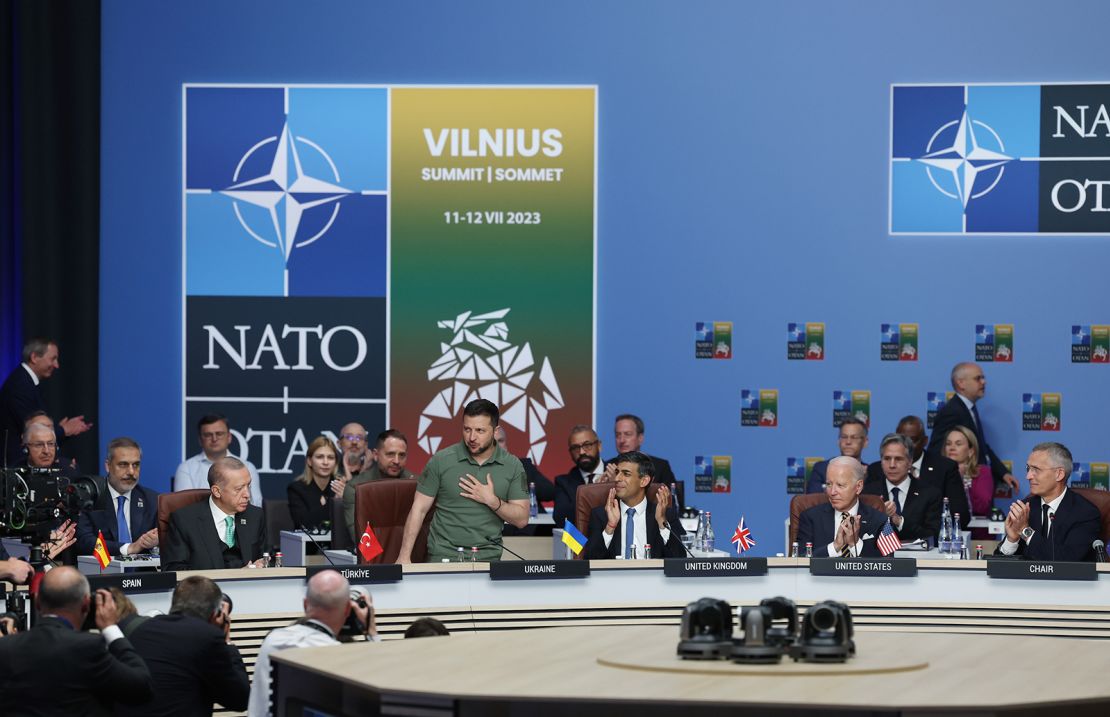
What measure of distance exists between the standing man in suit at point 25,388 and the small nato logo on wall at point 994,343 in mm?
5651

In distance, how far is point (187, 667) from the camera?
486 centimetres

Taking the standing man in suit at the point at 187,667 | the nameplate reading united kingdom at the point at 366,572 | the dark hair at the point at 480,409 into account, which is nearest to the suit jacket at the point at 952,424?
the dark hair at the point at 480,409

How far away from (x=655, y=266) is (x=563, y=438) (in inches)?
48.5

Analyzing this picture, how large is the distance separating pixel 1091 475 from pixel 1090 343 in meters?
0.82

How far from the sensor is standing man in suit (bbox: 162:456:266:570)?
6637 millimetres

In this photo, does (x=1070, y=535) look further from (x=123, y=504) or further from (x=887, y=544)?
(x=123, y=504)

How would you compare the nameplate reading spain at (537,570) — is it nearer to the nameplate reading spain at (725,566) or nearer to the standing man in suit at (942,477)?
the nameplate reading spain at (725,566)

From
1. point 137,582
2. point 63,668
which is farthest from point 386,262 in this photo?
point 63,668

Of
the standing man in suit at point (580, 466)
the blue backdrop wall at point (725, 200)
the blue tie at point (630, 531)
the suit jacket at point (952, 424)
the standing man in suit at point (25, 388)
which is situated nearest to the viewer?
the blue tie at point (630, 531)

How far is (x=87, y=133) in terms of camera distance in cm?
1002

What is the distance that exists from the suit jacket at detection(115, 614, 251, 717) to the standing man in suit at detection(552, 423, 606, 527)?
13.6ft

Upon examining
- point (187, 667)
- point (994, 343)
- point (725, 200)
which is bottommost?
point (187, 667)

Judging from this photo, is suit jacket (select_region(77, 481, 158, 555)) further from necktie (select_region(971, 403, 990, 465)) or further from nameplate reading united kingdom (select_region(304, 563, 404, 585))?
necktie (select_region(971, 403, 990, 465))

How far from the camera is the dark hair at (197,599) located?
5031 millimetres
